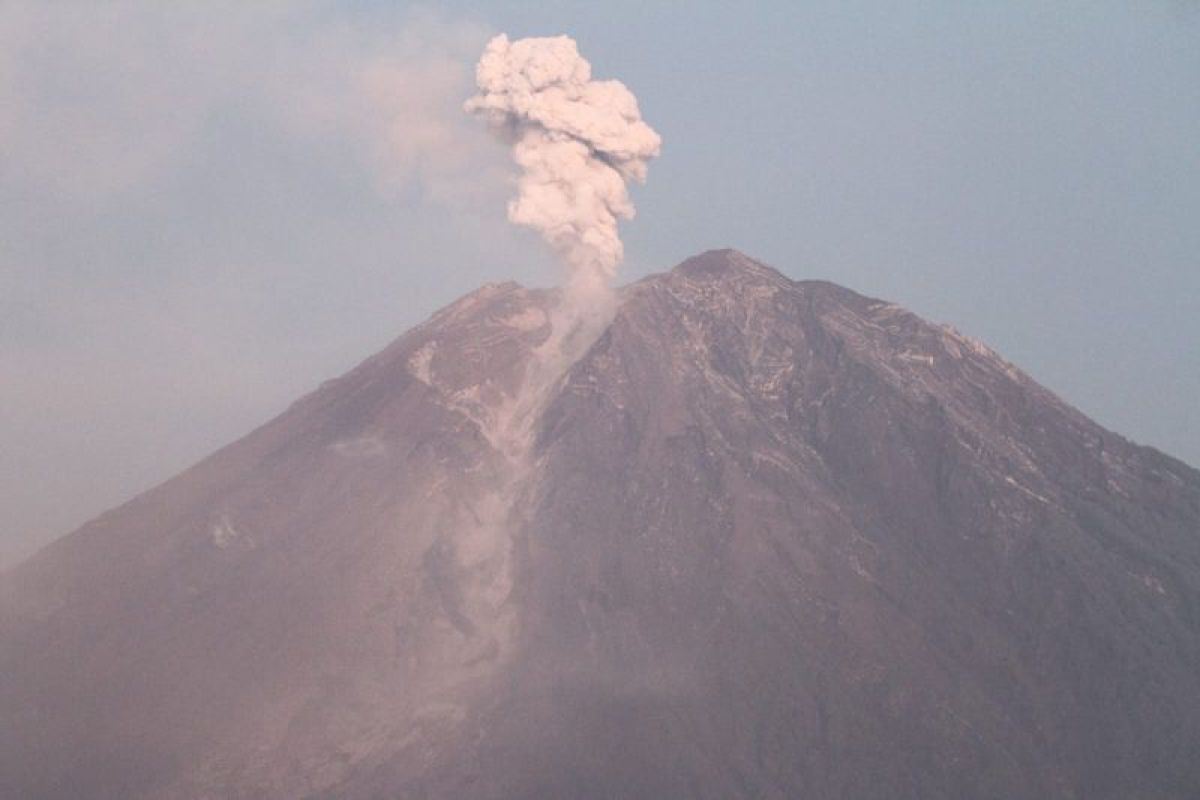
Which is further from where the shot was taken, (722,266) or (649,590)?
(722,266)

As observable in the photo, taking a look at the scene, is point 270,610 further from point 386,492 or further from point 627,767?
point 627,767

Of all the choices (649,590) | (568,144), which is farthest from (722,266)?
(649,590)

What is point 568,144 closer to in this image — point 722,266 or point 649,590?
point 722,266

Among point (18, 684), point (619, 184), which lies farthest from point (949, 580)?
point (18, 684)

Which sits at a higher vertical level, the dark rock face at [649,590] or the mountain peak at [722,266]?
the mountain peak at [722,266]

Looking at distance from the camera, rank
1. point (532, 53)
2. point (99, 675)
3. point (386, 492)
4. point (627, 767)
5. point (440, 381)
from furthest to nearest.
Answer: point (532, 53) < point (440, 381) < point (386, 492) < point (99, 675) < point (627, 767)
